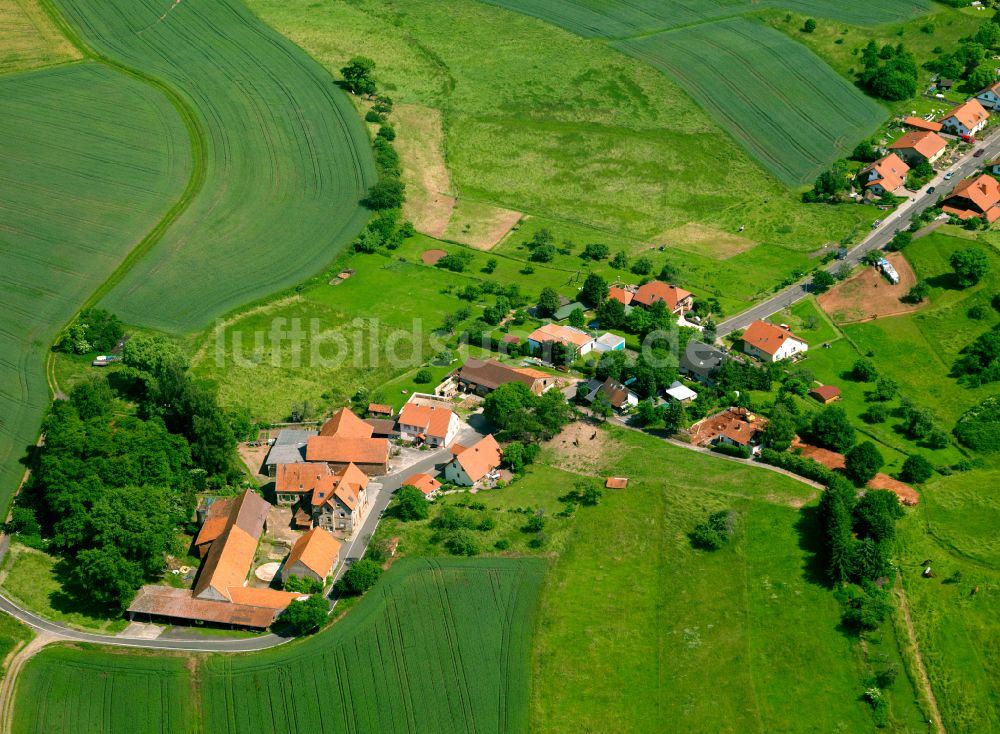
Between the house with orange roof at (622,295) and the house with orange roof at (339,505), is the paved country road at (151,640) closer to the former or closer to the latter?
the house with orange roof at (339,505)

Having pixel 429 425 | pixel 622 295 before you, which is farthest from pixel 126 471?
pixel 622 295

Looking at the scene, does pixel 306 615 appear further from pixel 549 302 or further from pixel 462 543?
pixel 549 302

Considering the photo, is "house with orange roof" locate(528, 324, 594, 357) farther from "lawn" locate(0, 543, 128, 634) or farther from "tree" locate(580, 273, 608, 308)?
"lawn" locate(0, 543, 128, 634)

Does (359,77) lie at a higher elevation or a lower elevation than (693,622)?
higher

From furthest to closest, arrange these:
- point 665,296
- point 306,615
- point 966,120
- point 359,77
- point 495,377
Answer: point 359,77 → point 966,120 → point 665,296 → point 495,377 → point 306,615

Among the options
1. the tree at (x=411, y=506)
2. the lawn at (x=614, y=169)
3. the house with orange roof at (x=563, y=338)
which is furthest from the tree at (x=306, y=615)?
the lawn at (x=614, y=169)

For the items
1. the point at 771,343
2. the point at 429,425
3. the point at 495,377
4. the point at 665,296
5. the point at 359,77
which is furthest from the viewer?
the point at 359,77

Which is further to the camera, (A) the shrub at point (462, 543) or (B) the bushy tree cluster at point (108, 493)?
(A) the shrub at point (462, 543)
